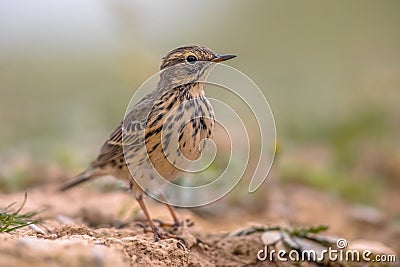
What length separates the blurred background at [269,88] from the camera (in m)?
7.07

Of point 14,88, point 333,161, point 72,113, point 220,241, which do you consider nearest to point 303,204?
point 333,161

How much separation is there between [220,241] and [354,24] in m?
11.3

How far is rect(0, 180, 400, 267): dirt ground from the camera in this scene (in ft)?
9.25

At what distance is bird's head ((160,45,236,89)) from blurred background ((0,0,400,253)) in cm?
142

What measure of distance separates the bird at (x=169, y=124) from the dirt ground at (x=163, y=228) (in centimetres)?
40

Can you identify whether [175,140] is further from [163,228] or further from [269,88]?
[269,88]

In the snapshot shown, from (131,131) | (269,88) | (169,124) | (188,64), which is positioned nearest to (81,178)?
(131,131)

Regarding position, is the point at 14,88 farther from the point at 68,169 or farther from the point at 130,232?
the point at 130,232

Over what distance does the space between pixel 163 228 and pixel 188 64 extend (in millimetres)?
1290

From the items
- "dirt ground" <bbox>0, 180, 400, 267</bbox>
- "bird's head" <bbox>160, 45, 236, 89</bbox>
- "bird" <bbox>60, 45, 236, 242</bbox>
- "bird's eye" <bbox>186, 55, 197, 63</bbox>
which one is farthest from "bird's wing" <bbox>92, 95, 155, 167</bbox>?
"dirt ground" <bbox>0, 180, 400, 267</bbox>

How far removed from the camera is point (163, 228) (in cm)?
506

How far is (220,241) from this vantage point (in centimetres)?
477

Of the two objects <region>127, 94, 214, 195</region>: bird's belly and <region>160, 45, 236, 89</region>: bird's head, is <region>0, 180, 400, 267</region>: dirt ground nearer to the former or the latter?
<region>127, 94, 214, 195</region>: bird's belly

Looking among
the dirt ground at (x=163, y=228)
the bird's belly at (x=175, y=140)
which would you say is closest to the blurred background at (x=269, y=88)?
the dirt ground at (x=163, y=228)
